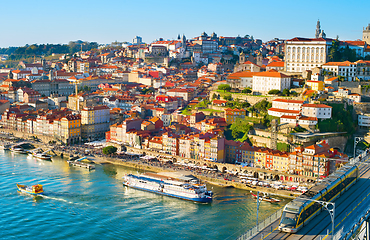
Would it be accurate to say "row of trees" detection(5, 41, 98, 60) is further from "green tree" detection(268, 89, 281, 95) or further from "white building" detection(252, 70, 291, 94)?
"green tree" detection(268, 89, 281, 95)

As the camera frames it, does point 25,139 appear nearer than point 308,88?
No

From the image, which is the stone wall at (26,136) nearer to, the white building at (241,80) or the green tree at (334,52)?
the white building at (241,80)

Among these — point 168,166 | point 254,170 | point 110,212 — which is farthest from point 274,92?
point 110,212

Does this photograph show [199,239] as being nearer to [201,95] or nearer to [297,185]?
[297,185]

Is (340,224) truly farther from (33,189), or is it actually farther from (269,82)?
(269,82)

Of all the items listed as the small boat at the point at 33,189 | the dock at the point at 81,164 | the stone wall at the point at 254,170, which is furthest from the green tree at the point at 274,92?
the small boat at the point at 33,189

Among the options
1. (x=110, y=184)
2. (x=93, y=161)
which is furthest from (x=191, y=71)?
(x=110, y=184)

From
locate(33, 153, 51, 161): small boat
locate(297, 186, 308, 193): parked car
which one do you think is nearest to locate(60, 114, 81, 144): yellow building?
locate(33, 153, 51, 161): small boat
